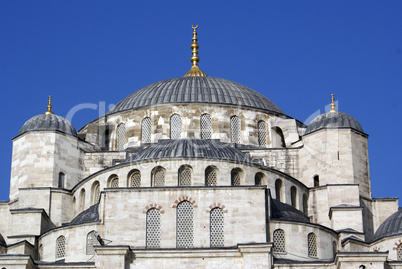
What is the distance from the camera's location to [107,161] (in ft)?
193

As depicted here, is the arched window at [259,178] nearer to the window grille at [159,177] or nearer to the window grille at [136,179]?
the window grille at [159,177]

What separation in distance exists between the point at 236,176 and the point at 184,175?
2352mm

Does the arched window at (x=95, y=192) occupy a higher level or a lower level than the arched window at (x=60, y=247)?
higher

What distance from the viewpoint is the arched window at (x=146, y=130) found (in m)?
61.0

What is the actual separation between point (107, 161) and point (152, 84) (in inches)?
332

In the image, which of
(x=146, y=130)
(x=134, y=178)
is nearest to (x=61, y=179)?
(x=146, y=130)

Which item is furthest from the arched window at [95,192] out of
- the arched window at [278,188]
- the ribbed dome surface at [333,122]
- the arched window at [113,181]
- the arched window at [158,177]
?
the ribbed dome surface at [333,122]

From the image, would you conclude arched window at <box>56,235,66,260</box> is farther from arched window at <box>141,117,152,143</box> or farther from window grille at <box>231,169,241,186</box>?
arched window at <box>141,117,152,143</box>

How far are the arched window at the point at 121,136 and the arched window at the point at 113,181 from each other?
8413mm

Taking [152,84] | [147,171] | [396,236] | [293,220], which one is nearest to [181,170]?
[147,171]

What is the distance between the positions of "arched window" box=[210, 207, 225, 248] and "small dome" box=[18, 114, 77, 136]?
44.1 feet

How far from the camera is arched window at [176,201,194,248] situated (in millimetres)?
47062

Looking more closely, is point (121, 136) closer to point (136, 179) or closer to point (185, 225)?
point (136, 179)

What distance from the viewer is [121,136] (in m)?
62.1
